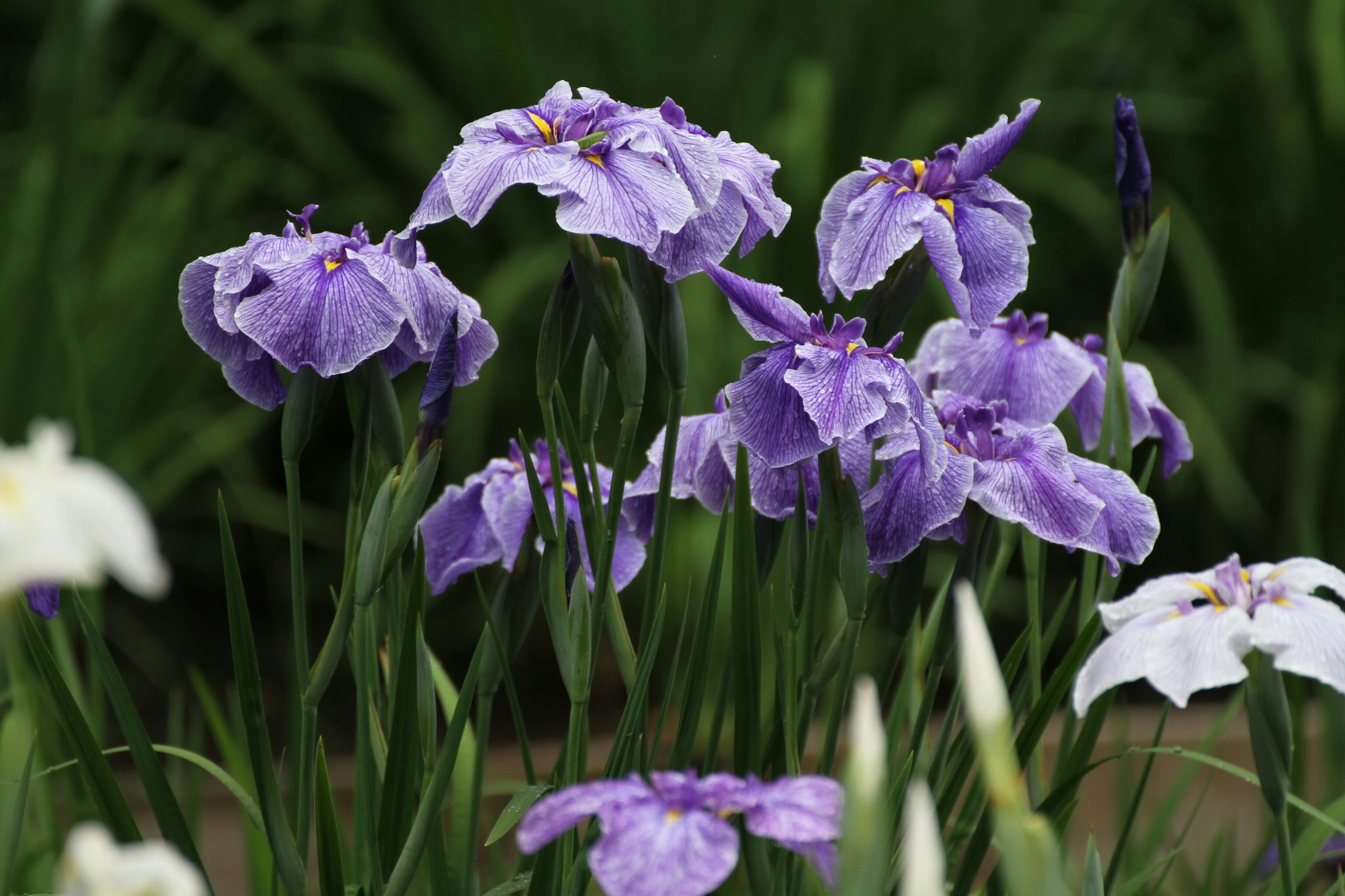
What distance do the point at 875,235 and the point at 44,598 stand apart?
0.42 meters

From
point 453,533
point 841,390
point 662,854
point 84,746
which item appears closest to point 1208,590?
point 841,390

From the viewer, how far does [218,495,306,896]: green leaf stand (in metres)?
0.54

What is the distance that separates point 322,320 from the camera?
54 cm

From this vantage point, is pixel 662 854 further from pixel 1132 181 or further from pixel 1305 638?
pixel 1132 181

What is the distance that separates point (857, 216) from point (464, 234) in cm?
138

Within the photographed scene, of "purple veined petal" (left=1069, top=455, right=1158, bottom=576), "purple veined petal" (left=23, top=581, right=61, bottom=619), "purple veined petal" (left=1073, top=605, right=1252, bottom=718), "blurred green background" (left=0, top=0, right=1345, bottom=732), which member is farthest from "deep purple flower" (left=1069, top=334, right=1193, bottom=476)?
"blurred green background" (left=0, top=0, right=1345, bottom=732)

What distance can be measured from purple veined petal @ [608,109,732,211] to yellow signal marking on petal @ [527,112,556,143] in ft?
0.11

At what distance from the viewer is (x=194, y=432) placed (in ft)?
5.69

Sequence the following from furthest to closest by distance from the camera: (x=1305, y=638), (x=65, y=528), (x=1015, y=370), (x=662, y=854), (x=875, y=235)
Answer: (x=1015, y=370), (x=875, y=235), (x=1305, y=638), (x=662, y=854), (x=65, y=528)

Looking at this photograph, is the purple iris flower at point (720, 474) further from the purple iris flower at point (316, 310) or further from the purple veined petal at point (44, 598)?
the purple veined petal at point (44, 598)

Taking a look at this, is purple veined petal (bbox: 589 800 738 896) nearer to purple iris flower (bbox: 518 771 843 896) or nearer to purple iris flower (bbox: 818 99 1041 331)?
purple iris flower (bbox: 518 771 843 896)

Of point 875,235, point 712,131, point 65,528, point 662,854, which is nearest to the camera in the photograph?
point 65,528

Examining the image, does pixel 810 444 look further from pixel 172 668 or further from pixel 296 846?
pixel 172 668

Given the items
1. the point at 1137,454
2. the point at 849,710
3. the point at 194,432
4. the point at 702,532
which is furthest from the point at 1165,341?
the point at 194,432
